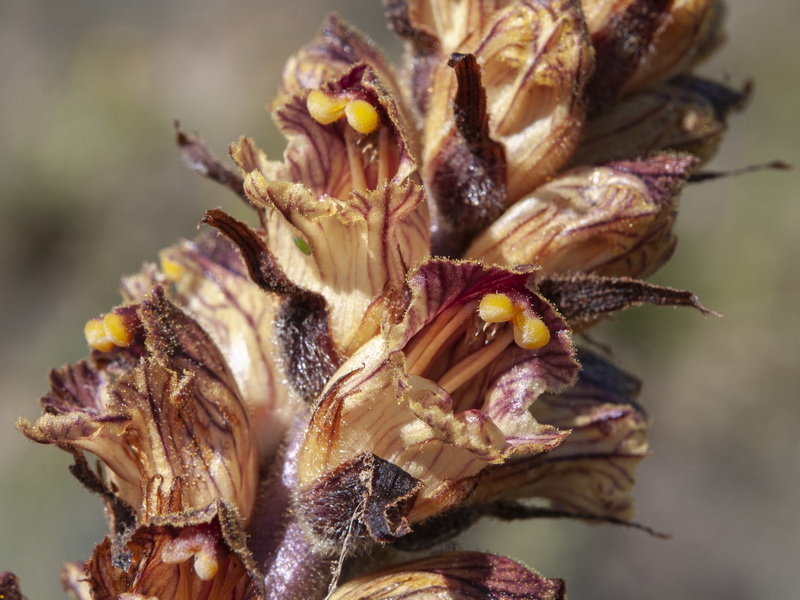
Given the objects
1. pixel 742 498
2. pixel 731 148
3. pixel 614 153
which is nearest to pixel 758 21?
pixel 731 148

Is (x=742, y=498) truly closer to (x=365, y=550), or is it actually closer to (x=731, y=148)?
(x=731, y=148)

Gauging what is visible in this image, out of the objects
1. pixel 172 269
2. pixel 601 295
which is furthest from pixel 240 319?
pixel 601 295

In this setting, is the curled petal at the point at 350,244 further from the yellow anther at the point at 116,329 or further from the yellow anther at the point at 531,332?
the yellow anther at the point at 116,329

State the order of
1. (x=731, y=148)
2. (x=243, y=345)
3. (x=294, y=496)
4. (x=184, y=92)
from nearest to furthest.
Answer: (x=294, y=496) → (x=243, y=345) → (x=731, y=148) → (x=184, y=92)

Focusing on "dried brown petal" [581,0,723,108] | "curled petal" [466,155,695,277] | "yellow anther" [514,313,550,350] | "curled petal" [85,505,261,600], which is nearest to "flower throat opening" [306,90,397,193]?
"curled petal" [466,155,695,277]

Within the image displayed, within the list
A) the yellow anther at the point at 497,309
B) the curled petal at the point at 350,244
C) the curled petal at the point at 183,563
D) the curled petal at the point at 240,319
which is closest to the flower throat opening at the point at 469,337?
the yellow anther at the point at 497,309
